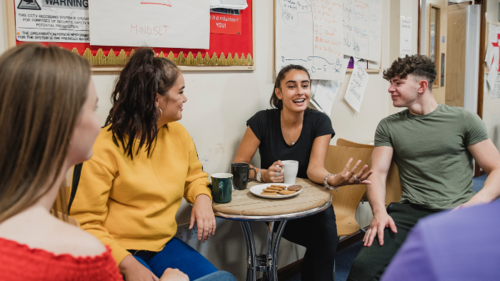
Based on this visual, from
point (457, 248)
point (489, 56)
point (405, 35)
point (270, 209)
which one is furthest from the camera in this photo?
point (489, 56)

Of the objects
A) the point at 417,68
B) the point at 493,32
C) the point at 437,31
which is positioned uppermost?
the point at 493,32

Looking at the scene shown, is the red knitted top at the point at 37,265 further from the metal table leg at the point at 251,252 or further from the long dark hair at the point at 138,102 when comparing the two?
the metal table leg at the point at 251,252

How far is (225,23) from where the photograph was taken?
1974 mm

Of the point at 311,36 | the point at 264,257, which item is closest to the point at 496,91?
the point at 311,36

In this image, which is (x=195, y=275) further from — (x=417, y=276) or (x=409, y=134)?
(x=409, y=134)

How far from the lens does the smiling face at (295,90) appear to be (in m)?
2.00

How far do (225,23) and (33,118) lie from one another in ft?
4.94

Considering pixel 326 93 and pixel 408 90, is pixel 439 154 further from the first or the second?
pixel 326 93

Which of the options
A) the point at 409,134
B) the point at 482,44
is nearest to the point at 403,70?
the point at 409,134

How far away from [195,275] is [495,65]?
529 centimetres

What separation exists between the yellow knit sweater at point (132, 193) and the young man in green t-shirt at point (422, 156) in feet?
2.92

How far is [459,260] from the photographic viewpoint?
0.40 metres

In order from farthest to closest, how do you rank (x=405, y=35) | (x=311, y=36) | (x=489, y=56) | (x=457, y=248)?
(x=489, y=56) → (x=405, y=35) → (x=311, y=36) → (x=457, y=248)

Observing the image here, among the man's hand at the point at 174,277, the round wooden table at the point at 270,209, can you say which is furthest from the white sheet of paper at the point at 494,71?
the man's hand at the point at 174,277
